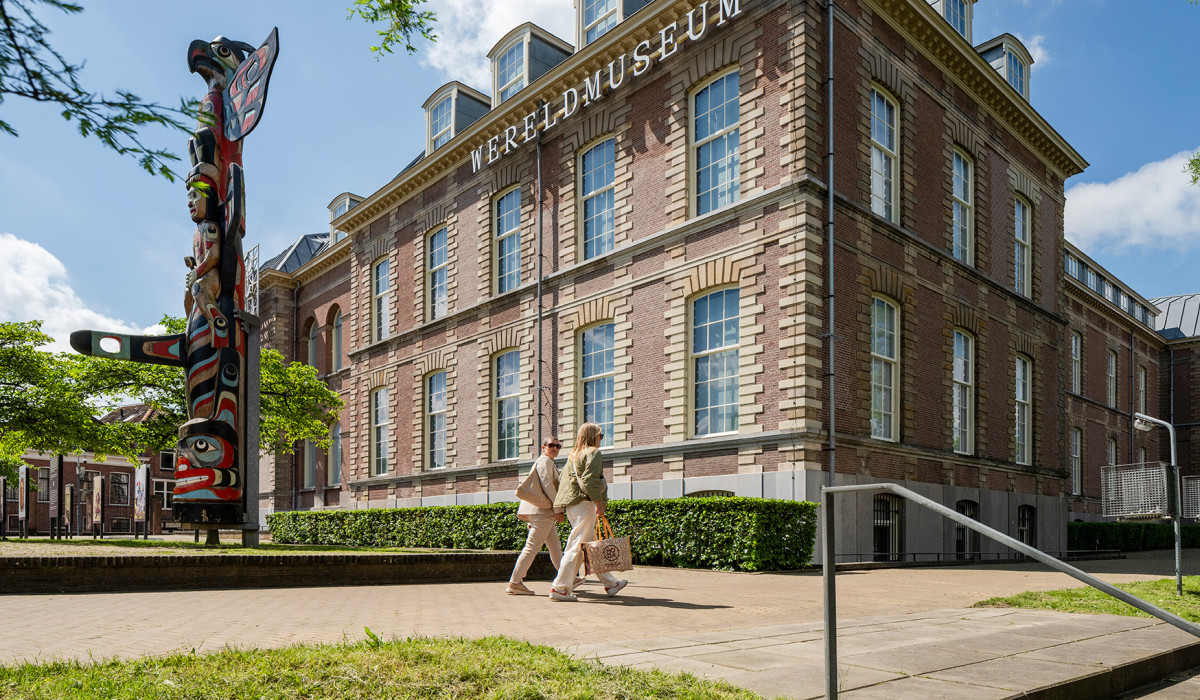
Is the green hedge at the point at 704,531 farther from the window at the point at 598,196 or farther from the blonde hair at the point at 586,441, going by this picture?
the window at the point at 598,196

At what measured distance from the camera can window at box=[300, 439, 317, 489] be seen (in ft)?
124

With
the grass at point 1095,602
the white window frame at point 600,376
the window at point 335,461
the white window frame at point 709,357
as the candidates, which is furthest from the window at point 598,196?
the window at point 335,461

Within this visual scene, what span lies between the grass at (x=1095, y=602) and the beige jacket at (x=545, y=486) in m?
4.40

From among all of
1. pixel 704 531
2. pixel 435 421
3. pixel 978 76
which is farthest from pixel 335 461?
pixel 978 76

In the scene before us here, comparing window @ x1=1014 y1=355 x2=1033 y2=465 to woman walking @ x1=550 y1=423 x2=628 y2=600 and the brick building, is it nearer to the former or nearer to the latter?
the brick building

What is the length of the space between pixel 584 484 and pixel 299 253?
123 ft

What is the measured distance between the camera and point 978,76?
23016 mm

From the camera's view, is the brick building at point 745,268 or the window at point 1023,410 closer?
the brick building at point 745,268

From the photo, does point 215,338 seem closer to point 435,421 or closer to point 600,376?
point 600,376

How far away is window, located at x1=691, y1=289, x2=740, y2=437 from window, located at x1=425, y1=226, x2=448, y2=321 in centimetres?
1174

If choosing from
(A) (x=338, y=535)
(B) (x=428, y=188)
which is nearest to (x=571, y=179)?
(B) (x=428, y=188)

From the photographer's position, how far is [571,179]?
2350cm

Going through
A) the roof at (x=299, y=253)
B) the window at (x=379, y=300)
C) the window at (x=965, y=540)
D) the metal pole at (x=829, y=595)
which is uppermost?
the roof at (x=299, y=253)

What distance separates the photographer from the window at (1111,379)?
137 ft
